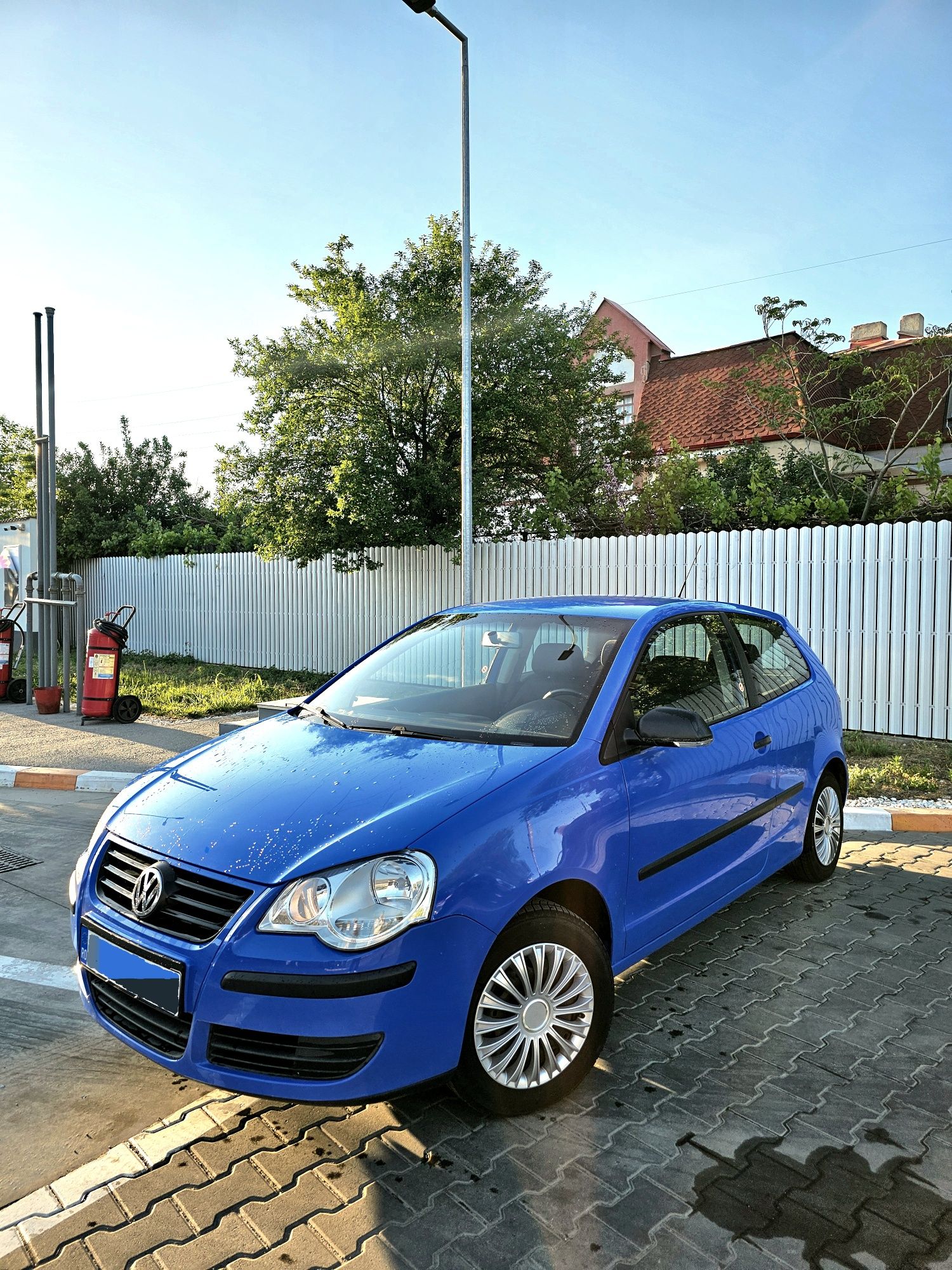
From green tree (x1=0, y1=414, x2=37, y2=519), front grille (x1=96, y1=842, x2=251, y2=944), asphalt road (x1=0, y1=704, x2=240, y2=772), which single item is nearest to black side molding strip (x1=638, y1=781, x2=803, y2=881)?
front grille (x1=96, y1=842, x2=251, y2=944)

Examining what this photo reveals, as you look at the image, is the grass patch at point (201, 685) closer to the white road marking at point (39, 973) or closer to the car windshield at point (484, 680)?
the white road marking at point (39, 973)

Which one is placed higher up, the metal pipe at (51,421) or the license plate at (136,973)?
the metal pipe at (51,421)

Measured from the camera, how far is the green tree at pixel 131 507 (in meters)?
20.4

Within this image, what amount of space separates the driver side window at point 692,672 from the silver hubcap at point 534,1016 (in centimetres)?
102

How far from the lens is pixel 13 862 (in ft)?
17.9

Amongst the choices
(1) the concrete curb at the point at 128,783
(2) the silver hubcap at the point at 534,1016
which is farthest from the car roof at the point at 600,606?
(1) the concrete curb at the point at 128,783

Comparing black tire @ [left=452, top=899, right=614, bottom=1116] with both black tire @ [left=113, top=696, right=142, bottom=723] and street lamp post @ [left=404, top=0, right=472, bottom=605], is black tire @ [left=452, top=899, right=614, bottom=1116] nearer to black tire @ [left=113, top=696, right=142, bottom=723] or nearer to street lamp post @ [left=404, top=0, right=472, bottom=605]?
street lamp post @ [left=404, top=0, right=472, bottom=605]

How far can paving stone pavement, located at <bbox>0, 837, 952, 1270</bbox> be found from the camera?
2217 mm

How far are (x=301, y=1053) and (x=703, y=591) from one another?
346 inches

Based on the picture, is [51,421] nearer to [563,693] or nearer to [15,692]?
[15,692]

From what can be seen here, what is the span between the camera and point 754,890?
492 centimetres

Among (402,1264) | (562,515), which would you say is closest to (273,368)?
(562,515)

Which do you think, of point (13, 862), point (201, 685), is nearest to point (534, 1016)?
point (13, 862)

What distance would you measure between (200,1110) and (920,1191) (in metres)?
2.13
